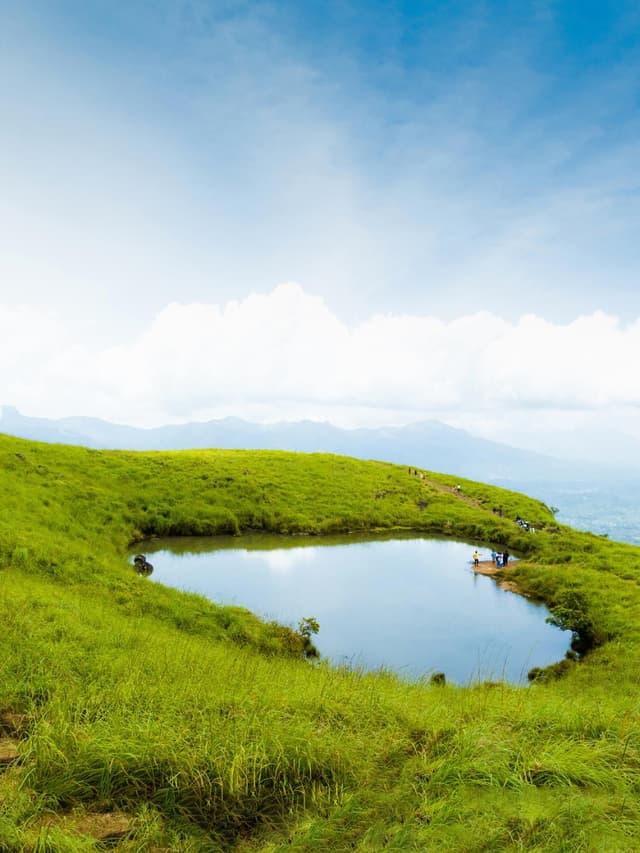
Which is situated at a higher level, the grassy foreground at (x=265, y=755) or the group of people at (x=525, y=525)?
the group of people at (x=525, y=525)

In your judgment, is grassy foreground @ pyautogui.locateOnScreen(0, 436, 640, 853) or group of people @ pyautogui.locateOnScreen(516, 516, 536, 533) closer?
grassy foreground @ pyautogui.locateOnScreen(0, 436, 640, 853)

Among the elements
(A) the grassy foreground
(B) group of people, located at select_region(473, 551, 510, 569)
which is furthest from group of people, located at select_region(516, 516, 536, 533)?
(A) the grassy foreground

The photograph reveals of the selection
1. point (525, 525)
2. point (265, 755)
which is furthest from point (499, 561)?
point (265, 755)

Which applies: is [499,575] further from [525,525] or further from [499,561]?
[525,525]

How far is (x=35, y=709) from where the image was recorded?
709 cm

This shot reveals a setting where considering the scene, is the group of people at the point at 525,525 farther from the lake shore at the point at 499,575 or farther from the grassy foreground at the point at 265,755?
the grassy foreground at the point at 265,755

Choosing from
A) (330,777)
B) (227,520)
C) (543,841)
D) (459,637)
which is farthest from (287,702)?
(227,520)

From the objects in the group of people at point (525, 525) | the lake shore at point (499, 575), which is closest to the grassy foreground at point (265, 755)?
the lake shore at point (499, 575)

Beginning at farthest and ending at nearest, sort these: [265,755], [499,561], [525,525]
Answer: [525,525] → [499,561] → [265,755]

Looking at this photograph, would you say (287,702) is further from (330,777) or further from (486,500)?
(486,500)

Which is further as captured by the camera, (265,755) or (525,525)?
(525,525)

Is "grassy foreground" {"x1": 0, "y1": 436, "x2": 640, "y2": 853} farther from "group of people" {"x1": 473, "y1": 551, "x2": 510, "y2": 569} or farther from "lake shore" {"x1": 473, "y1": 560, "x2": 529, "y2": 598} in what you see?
"group of people" {"x1": 473, "y1": 551, "x2": 510, "y2": 569}

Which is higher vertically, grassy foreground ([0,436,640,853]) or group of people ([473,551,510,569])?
grassy foreground ([0,436,640,853])

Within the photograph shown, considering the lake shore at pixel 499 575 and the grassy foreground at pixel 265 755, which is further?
the lake shore at pixel 499 575
